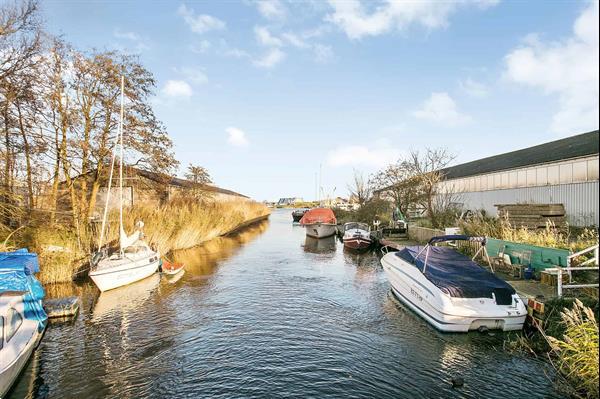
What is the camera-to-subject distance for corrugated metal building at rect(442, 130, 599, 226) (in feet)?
66.1

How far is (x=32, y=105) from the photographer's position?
16953 millimetres

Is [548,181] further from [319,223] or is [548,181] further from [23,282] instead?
[23,282]

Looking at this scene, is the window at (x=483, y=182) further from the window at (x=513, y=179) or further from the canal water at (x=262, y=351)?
the canal water at (x=262, y=351)

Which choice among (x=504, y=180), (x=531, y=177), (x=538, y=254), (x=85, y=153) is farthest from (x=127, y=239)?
(x=504, y=180)

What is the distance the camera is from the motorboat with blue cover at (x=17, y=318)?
6.58 metres

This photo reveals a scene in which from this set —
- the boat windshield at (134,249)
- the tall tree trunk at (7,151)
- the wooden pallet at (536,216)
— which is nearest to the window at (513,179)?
the wooden pallet at (536,216)

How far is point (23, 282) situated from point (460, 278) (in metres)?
11.6

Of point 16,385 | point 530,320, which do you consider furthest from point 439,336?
point 16,385

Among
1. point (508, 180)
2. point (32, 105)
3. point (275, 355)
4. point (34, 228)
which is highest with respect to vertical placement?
point (32, 105)

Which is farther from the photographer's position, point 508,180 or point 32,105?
point 508,180

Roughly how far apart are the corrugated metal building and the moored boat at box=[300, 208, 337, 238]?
43.4 feet

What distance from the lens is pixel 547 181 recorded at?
2350 centimetres

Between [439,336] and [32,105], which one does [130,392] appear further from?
[32,105]

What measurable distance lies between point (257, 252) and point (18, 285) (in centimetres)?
1857
